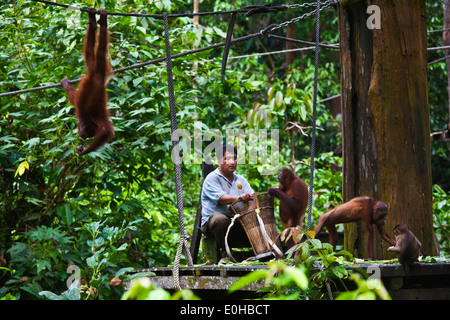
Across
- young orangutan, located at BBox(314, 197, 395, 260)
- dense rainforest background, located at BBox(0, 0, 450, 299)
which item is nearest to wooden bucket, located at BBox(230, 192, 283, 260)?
young orangutan, located at BBox(314, 197, 395, 260)

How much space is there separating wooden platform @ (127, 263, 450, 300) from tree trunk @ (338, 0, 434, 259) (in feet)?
1.49

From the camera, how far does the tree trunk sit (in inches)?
142

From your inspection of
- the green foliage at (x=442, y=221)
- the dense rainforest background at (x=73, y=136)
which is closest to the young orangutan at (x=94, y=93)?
the dense rainforest background at (x=73, y=136)

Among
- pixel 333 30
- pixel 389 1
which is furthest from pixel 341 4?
pixel 333 30

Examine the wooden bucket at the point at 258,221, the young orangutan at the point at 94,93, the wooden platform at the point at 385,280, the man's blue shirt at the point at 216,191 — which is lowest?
the wooden platform at the point at 385,280

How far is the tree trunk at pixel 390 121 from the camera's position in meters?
3.60

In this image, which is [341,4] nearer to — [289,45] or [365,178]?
[365,178]

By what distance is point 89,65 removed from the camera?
3.29 m

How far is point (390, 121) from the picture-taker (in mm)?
3652

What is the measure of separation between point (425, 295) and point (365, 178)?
36.0 inches

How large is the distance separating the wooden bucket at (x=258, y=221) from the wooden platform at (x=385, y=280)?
2.59 ft

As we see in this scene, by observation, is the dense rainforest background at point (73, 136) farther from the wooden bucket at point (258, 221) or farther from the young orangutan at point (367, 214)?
the young orangutan at point (367, 214)

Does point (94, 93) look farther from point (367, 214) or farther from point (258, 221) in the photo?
point (367, 214)

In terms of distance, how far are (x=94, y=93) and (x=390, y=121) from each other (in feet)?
6.11
